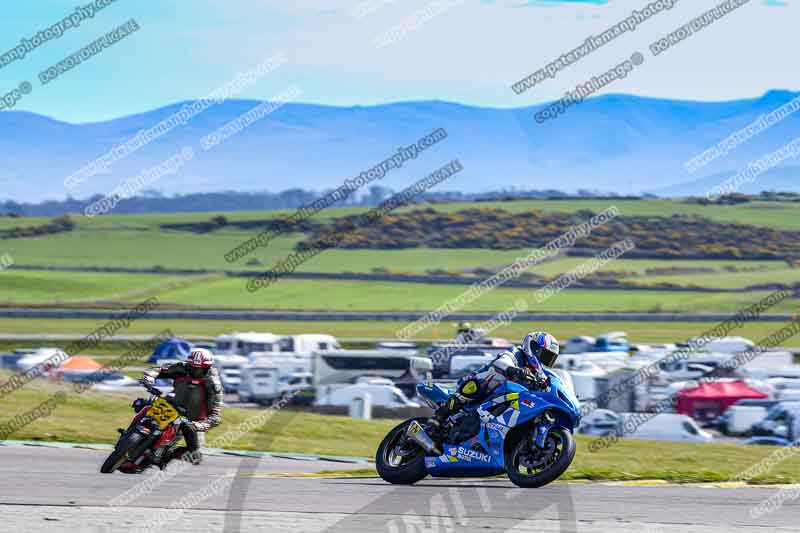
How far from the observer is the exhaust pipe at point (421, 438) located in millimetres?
11516

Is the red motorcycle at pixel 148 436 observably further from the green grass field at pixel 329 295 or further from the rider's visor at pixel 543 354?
the green grass field at pixel 329 295

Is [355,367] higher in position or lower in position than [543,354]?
lower

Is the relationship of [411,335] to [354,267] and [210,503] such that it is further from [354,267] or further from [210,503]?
[210,503]

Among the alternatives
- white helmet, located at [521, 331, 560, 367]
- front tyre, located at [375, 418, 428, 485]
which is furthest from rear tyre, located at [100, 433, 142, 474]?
white helmet, located at [521, 331, 560, 367]

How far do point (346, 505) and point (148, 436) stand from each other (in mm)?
2865

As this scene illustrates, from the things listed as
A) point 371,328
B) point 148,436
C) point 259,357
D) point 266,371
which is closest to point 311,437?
point 148,436

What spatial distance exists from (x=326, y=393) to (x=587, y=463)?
50.3ft

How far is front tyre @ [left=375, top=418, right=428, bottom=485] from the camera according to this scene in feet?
38.1

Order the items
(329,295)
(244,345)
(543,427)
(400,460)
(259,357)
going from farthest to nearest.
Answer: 1. (329,295)
2. (244,345)
3. (259,357)
4. (400,460)
5. (543,427)

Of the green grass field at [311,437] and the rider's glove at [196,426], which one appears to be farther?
the green grass field at [311,437]

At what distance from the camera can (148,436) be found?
1212cm

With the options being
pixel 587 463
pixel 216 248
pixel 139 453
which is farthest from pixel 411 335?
pixel 216 248

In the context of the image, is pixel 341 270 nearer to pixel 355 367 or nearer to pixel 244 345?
pixel 244 345

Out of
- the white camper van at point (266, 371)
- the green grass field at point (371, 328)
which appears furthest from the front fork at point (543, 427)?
the green grass field at point (371, 328)
